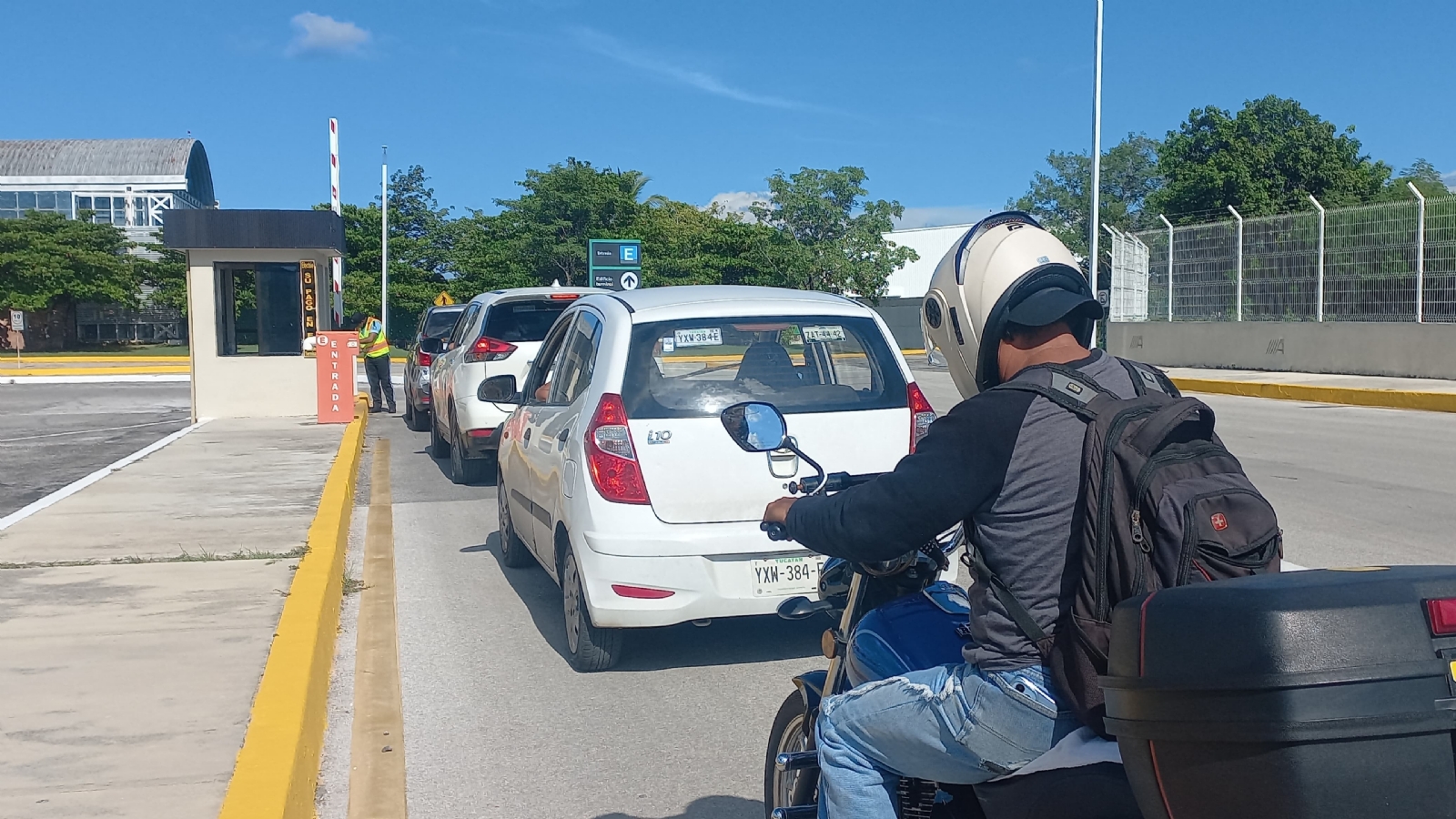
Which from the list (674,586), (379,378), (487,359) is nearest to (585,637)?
(674,586)

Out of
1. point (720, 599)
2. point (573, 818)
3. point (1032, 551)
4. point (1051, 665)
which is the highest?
point (1032, 551)

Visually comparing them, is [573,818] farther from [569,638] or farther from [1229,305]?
[1229,305]

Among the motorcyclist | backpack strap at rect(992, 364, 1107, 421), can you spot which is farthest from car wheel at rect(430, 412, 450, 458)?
backpack strap at rect(992, 364, 1107, 421)

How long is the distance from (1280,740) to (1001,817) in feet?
2.40

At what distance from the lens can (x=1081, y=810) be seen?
240cm

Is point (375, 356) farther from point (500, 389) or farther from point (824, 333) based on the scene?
point (824, 333)

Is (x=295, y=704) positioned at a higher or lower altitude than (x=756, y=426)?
lower

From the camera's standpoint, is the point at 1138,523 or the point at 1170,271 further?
the point at 1170,271

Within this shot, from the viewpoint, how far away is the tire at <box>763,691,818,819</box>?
3234mm

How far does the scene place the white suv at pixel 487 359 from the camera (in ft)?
39.2

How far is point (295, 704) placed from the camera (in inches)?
190

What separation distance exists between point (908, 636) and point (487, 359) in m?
9.80

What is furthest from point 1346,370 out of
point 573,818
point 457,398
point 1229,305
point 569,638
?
point 573,818

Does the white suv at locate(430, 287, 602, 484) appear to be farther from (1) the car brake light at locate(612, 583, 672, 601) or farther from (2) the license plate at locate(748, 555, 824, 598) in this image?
(2) the license plate at locate(748, 555, 824, 598)
